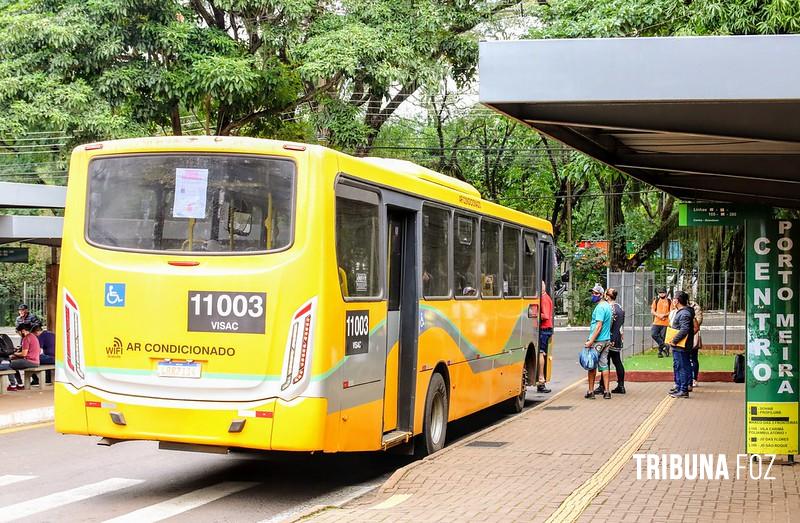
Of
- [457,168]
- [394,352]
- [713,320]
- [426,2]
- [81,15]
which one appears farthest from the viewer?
[457,168]

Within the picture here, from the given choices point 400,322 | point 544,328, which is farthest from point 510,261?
point 400,322

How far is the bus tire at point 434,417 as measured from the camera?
39.3 feet

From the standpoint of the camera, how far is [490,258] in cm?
1480

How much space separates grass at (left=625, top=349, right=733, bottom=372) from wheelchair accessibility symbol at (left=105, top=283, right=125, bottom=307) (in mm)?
16461

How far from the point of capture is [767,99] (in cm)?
682

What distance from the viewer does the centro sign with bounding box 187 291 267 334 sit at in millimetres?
9109

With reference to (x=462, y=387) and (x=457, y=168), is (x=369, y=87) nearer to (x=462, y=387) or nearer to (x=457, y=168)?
(x=462, y=387)

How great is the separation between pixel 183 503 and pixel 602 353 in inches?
400

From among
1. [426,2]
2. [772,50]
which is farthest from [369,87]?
[772,50]

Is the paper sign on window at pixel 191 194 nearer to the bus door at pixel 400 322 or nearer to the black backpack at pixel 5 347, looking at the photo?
the bus door at pixel 400 322

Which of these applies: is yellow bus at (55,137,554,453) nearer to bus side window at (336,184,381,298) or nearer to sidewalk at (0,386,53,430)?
bus side window at (336,184,381,298)

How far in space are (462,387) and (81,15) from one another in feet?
45.9

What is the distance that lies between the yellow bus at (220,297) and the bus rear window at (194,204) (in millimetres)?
12

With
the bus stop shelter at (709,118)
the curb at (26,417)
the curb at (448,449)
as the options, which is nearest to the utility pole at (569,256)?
the curb at (448,449)
